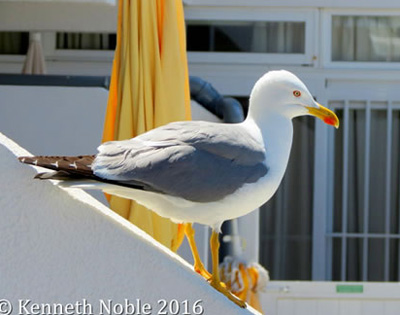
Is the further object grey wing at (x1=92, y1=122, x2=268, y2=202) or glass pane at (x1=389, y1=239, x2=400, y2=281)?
glass pane at (x1=389, y1=239, x2=400, y2=281)

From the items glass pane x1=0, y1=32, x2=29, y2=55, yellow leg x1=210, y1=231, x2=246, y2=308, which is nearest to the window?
glass pane x1=0, y1=32, x2=29, y2=55

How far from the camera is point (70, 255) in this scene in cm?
278

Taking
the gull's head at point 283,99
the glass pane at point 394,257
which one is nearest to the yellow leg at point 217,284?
the gull's head at point 283,99

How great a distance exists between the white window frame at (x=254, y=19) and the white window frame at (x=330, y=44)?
8cm

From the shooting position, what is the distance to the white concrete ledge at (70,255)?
276cm

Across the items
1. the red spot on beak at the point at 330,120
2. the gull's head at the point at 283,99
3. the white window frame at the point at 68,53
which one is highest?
the white window frame at the point at 68,53

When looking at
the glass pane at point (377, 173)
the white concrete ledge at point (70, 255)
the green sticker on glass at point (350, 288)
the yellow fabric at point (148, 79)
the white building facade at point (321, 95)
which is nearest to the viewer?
the white concrete ledge at point (70, 255)

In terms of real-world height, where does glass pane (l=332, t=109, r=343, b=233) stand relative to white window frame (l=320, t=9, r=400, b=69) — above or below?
below

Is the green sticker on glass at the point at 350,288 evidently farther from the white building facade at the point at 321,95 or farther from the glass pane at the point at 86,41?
the glass pane at the point at 86,41

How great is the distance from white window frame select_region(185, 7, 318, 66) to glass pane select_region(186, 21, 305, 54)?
0.06 meters

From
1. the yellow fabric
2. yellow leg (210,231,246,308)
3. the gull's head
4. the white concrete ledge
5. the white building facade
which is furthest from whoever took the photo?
the white building facade

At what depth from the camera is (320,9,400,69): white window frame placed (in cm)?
878

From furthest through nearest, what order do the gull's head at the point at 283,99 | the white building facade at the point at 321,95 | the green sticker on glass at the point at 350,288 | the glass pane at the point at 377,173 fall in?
the glass pane at the point at 377,173
the white building facade at the point at 321,95
the green sticker on glass at the point at 350,288
the gull's head at the point at 283,99

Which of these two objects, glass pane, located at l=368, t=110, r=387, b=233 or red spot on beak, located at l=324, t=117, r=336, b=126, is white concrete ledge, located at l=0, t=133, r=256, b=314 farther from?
glass pane, located at l=368, t=110, r=387, b=233
